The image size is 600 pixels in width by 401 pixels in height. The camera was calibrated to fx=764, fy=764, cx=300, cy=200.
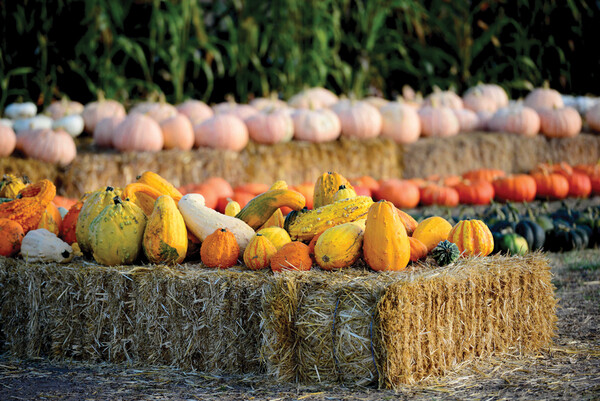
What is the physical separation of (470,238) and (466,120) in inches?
267

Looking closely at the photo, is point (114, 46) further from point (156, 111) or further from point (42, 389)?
point (42, 389)

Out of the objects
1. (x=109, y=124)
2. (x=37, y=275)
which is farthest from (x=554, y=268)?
(x=109, y=124)

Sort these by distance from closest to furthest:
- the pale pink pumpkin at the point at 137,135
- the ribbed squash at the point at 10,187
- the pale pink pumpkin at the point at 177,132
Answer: the ribbed squash at the point at 10,187 → the pale pink pumpkin at the point at 137,135 → the pale pink pumpkin at the point at 177,132

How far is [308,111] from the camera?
29.1 feet

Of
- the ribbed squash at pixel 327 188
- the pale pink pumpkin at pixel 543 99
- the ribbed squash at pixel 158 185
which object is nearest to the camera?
the ribbed squash at pixel 327 188

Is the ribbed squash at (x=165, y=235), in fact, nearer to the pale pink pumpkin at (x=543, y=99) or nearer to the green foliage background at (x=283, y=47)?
the green foliage background at (x=283, y=47)

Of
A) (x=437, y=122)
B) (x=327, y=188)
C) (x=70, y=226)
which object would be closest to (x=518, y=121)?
(x=437, y=122)

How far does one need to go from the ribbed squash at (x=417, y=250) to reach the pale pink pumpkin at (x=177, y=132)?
475 centimetres

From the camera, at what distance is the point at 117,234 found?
3738 millimetres

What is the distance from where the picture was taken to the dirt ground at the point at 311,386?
3.08m

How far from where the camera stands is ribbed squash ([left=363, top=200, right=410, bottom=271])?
344 centimetres

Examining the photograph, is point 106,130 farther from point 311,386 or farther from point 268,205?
point 311,386

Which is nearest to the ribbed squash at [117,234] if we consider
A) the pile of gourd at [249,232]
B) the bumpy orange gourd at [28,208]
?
the pile of gourd at [249,232]

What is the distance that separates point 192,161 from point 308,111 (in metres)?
1.76
